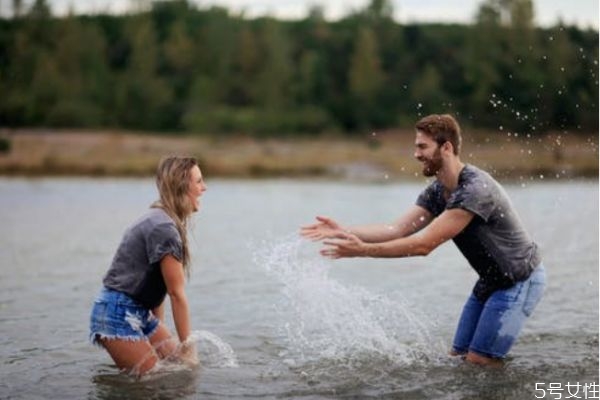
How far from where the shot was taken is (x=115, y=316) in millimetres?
7301

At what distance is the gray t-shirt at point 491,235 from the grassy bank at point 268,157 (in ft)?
142

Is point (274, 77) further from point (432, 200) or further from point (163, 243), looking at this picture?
point (163, 243)

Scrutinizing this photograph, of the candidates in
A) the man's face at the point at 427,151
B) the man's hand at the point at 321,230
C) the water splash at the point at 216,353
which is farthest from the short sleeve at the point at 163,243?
the man's face at the point at 427,151

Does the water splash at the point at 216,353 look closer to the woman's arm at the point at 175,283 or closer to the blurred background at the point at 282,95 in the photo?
the woman's arm at the point at 175,283

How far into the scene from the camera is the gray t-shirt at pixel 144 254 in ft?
23.4

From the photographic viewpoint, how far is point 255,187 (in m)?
46.4

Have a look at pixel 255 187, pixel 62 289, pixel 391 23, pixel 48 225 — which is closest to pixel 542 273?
pixel 62 289

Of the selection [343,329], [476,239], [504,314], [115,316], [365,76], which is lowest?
[343,329]

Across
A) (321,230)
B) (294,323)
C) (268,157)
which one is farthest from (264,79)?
(321,230)

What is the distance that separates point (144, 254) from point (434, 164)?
236cm

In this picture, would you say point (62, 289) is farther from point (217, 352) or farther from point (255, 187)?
point (255, 187)

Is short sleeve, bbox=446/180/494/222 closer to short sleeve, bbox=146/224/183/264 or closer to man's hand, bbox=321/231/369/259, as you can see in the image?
man's hand, bbox=321/231/369/259

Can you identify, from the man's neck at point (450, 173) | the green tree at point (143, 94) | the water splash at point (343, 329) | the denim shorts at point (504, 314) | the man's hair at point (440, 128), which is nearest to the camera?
the man's hair at point (440, 128)

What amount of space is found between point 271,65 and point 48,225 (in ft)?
271
